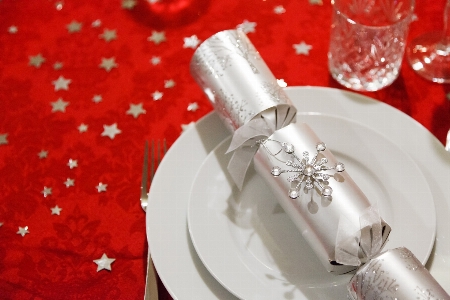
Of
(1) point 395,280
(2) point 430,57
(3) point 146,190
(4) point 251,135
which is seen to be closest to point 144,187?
(3) point 146,190

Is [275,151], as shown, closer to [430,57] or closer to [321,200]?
[321,200]

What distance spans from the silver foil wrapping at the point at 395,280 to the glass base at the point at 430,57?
1.30 feet

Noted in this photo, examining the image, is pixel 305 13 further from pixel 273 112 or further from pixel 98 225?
pixel 98 225

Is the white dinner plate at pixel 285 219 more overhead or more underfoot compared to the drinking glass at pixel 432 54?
more underfoot

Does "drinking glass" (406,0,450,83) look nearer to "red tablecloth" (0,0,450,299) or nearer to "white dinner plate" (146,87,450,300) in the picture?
"red tablecloth" (0,0,450,299)

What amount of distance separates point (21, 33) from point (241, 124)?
0.56 m

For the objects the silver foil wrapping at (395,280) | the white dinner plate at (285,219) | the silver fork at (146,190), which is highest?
the silver foil wrapping at (395,280)

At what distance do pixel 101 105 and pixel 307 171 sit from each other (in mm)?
426

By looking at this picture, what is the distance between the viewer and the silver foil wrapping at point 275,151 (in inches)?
20.4

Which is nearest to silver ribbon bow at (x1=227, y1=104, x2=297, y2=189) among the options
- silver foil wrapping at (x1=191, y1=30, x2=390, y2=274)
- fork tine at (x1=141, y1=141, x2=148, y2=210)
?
silver foil wrapping at (x1=191, y1=30, x2=390, y2=274)

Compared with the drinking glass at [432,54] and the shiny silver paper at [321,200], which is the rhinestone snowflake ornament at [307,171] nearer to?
the shiny silver paper at [321,200]

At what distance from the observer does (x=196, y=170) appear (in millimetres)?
667

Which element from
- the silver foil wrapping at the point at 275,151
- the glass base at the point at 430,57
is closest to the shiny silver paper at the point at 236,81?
the silver foil wrapping at the point at 275,151

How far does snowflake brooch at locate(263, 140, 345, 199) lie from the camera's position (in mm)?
546
